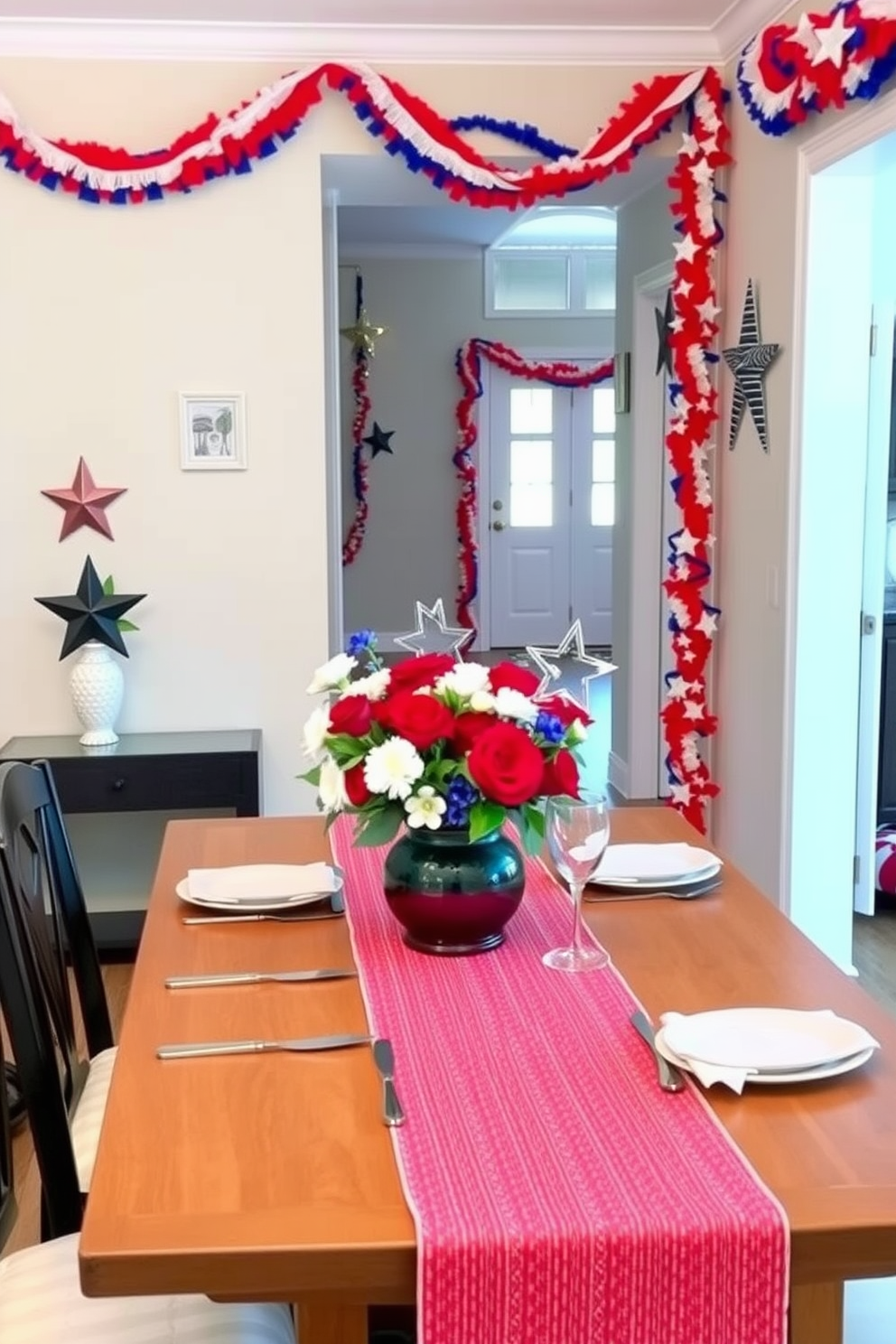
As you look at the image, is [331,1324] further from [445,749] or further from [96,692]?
[96,692]

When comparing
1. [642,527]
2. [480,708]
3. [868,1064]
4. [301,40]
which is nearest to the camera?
[868,1064]

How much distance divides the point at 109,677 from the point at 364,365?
→ 5682 millimetres

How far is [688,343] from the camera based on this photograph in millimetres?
4117

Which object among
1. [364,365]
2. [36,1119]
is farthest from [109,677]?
[364,365]

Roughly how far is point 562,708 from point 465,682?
150mm

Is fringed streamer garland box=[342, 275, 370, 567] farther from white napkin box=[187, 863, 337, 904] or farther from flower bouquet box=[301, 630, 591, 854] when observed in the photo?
flower bouquet box=[301, 630, 591, 854]

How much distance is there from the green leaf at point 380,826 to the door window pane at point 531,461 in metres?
8.02

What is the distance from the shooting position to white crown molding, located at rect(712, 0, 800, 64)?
3600 mm

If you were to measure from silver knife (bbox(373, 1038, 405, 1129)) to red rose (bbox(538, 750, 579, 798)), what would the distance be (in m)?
0.39

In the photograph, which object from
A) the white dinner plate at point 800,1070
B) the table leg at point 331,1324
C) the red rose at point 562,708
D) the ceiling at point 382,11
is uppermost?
the ceiling at point 382,11

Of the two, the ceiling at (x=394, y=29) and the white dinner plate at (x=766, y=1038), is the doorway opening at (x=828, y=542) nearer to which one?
the ceiling at (x=394, y=29)

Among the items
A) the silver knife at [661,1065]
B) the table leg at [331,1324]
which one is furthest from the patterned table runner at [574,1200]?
the table leg at [331,1324]

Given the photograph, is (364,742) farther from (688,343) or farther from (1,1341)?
(688,343)

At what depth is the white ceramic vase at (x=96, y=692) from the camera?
155 inches
